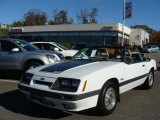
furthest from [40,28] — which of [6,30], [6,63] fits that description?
[6,63]

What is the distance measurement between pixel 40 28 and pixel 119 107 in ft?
180

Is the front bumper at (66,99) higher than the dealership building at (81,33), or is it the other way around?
the dealership building at (81,33)

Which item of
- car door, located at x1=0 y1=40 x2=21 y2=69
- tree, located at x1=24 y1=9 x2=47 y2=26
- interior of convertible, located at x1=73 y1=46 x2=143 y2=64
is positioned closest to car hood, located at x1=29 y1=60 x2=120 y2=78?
interior of convertible, located at x1=73 y1=46 x2=143 y2=64

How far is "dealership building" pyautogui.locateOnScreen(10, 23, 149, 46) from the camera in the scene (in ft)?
174

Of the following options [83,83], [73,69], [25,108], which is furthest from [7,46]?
[83,83]

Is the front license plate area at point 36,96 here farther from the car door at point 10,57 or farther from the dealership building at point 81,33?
the dealership building at point 81,33

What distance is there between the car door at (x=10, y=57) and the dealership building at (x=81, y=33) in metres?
39.1

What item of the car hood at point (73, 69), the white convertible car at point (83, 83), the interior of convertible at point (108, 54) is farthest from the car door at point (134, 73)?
the car hood at point (73, 69)

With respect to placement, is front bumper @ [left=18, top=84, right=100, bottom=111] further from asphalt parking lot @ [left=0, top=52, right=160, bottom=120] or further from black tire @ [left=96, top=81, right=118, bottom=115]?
asphalt parking lot @ [left=0, top=52, right=160, bottom=120]

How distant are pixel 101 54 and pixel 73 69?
1723 millimetres

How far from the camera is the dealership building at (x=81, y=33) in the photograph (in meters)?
52.9

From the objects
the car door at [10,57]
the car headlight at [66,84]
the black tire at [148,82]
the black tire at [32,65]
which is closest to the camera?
the car headlight at [66,84]

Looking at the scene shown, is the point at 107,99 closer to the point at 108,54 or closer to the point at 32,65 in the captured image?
the point at 108,54

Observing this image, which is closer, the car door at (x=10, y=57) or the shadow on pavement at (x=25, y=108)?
the shadow on pavement at (x=25, y=108)
